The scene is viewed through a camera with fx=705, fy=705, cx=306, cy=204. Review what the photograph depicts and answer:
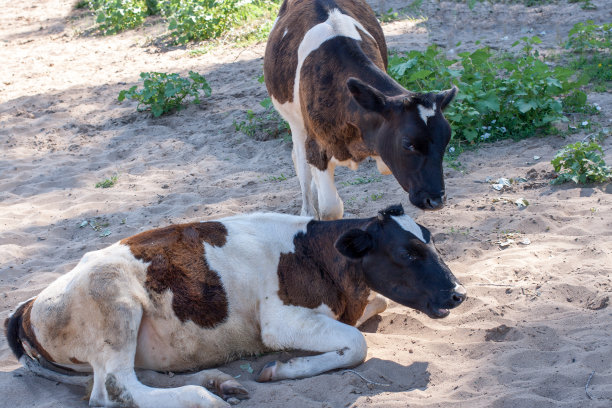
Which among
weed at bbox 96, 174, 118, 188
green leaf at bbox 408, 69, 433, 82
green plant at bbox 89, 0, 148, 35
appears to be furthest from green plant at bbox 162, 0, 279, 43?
weed at bbox 96, 174, 118, 188

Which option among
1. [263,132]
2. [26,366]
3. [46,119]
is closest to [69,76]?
[46,119]

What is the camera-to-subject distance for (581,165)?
7012mm

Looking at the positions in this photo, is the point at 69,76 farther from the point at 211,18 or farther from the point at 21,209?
the point at 21,209

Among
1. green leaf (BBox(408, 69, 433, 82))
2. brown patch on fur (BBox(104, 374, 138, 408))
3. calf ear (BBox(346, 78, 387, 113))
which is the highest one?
calf ear (BBox(346, 78, 387, 113))

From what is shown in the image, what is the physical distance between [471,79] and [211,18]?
6728mm

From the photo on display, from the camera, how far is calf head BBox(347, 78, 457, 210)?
528 centimetres


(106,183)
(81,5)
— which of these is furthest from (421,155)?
(81,5)

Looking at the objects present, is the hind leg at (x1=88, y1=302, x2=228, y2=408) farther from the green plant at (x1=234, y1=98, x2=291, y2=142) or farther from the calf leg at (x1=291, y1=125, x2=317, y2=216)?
the green plant at (x1=234, y1=98, x2=291, y2=142)

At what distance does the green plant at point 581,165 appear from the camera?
6.94 meters

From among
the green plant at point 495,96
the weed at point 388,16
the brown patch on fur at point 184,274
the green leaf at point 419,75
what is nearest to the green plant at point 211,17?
the weed at point 388,16

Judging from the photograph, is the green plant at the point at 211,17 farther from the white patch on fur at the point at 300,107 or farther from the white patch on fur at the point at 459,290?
the white patch on fur at the point at 459,290

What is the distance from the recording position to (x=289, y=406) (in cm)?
418

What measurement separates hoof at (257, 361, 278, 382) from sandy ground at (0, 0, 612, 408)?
0.25 ft

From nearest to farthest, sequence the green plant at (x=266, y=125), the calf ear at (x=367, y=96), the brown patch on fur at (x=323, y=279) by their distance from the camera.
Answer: the brown patch on fur at (x=323, y=279) < the calf ear at (x=367, y=96) < the green plant at (x=266, y=125)
